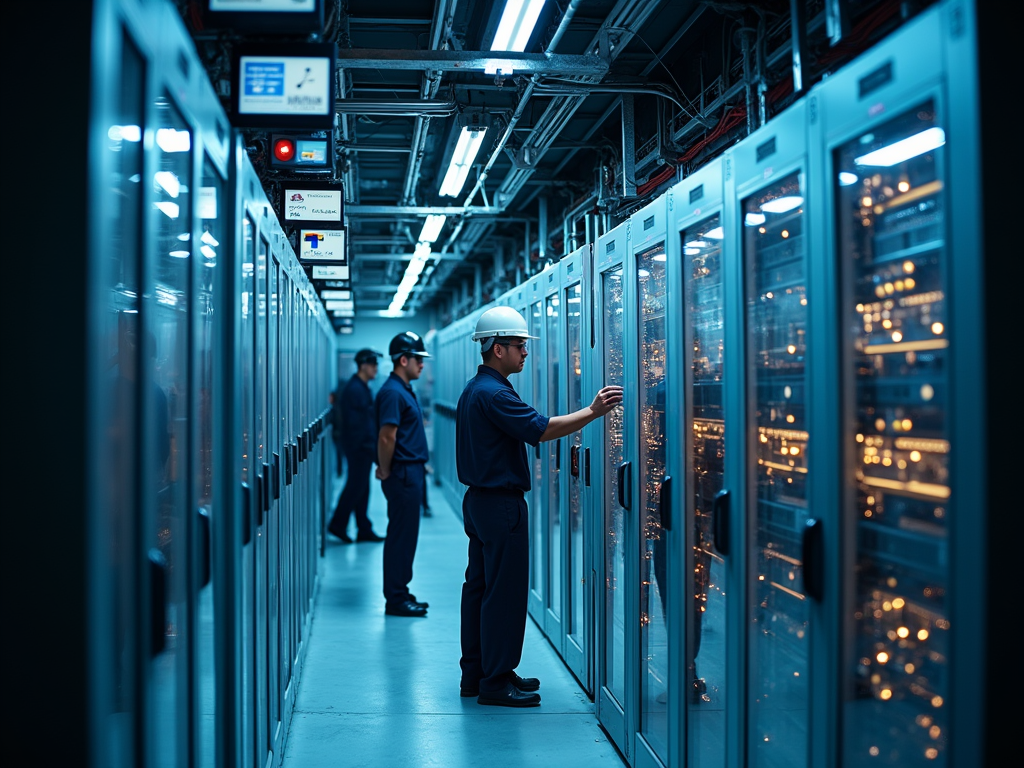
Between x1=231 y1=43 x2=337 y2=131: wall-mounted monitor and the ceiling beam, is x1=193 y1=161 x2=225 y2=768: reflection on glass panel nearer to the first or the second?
x1=231 y1=43 x2=337 y2=131: wall-mounted monitor

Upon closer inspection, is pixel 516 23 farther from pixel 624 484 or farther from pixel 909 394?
pixel 909 394

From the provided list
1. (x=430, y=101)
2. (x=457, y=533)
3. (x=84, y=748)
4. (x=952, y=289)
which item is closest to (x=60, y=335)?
(x=84, y=748)

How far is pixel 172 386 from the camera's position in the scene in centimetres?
202

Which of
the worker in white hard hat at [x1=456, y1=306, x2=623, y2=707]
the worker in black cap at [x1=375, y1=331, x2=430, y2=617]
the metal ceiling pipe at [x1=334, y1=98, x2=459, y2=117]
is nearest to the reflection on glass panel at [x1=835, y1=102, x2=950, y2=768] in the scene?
the worker in white hard hat at [x1=456, y1=306, x2=623, y2=707]

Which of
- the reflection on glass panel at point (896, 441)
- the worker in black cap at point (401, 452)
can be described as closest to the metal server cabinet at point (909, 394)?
the reflection on glass panel at point (896, 441)

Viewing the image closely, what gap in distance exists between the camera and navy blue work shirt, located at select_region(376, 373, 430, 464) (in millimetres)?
5633

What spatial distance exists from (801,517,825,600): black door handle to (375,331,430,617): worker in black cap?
12.8 ft

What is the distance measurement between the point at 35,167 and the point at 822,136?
4.91 ft

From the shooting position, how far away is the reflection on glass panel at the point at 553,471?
16.1 feet

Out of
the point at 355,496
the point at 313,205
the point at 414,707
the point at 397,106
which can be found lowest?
the point at 414,707

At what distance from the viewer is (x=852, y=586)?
1860 millimetres

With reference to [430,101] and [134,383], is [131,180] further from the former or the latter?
[430,101]

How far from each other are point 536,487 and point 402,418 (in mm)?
978

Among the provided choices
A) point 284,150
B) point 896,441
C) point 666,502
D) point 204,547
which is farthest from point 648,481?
point 284,150
